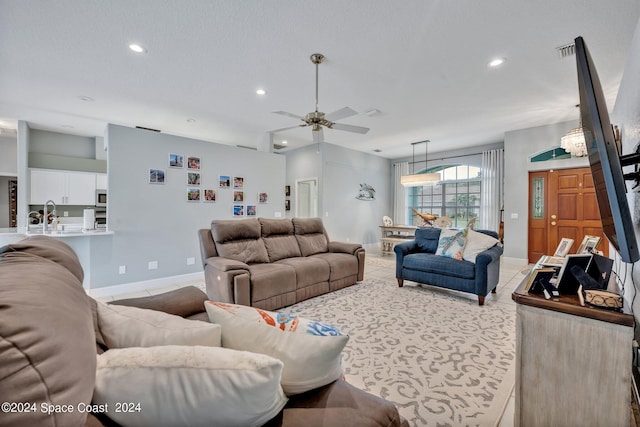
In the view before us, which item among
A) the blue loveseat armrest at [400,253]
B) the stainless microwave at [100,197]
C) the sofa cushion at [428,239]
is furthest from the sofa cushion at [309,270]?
the stainless microwave at [100,197]

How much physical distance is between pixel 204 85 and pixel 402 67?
2473mm

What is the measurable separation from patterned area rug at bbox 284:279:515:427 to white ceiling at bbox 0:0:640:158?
2.77 m

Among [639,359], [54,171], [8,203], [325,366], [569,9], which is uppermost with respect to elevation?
[569,9]

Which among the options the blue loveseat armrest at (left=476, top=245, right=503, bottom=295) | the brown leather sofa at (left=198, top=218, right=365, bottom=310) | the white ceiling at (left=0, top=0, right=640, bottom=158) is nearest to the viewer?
the white ceiling at (left=0, top=0, right=640, bottom=158)

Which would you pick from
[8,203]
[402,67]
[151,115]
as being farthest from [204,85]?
[8,203]

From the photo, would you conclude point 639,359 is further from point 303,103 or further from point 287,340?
point 303,103

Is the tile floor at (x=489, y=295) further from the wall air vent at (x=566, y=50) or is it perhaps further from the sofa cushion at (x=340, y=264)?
the wall air vent at (x=566, y=50)

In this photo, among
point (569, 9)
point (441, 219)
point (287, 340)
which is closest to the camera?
point (287, 340)

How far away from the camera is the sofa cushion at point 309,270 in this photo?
3314 millimetres

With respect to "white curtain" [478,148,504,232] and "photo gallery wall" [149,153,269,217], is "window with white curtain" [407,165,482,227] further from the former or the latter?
"photo gallery wall" [149,153,269,217]

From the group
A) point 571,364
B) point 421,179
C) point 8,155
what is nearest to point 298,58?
point 571,364

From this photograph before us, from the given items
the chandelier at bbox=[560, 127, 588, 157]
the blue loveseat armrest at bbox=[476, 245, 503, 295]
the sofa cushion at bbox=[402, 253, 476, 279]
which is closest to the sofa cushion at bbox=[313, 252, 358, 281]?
the sofa cushion at bbox=[402, 253, 476, 279]

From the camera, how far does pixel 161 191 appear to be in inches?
172

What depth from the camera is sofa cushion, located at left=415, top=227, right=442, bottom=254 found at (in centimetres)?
411
